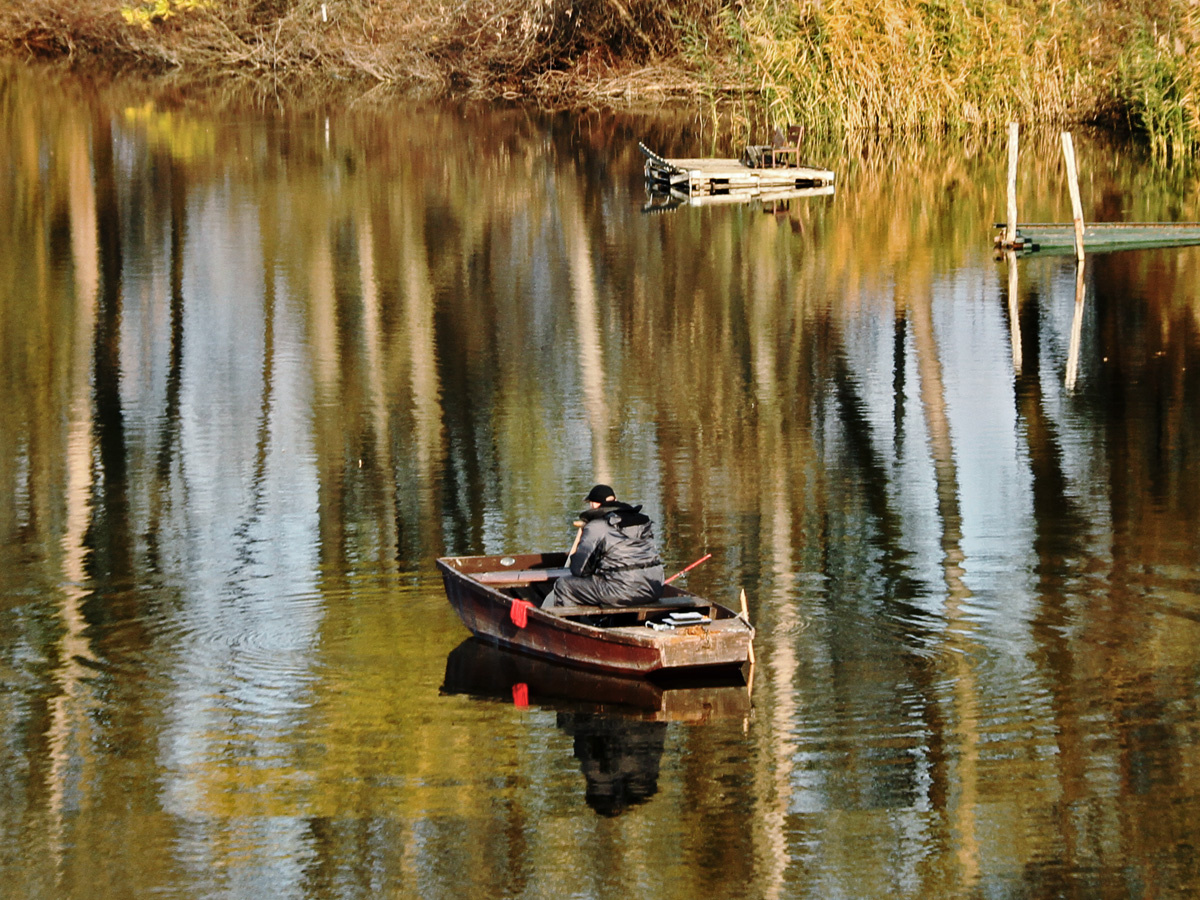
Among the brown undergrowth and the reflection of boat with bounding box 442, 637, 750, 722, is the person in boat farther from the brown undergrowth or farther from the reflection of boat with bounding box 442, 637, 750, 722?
the brown undergrowth

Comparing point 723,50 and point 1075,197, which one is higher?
point 723,50

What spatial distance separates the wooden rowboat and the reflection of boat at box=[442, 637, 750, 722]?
9cm

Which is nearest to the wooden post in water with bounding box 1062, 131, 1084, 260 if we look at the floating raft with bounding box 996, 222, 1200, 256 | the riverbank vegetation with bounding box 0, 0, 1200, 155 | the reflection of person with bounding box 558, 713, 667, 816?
the floating raft with bounding box 996, 222, 1200, 256

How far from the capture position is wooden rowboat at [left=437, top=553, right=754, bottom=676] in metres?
11.0

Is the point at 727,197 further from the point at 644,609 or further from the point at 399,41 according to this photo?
the point at 644,609

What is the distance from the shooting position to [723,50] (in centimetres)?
5538

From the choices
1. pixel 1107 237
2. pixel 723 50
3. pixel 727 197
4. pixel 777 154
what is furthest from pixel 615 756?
pixel 723 50

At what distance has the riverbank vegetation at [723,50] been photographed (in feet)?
136

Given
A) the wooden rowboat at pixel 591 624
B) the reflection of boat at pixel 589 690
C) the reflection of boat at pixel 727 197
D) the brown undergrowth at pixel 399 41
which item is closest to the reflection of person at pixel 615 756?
the reflection of boat at pixel 589 690

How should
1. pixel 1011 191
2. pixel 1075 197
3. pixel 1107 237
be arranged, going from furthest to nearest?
1. pixel 1107 237
2. pixel 1011 191
3. pixel 1075 197

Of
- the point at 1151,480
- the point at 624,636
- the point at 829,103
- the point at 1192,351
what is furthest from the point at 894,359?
the point at 829,103

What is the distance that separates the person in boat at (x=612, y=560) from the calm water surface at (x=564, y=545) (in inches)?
22.1

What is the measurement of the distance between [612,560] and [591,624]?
0.42m

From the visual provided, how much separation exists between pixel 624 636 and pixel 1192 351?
1269 cm
